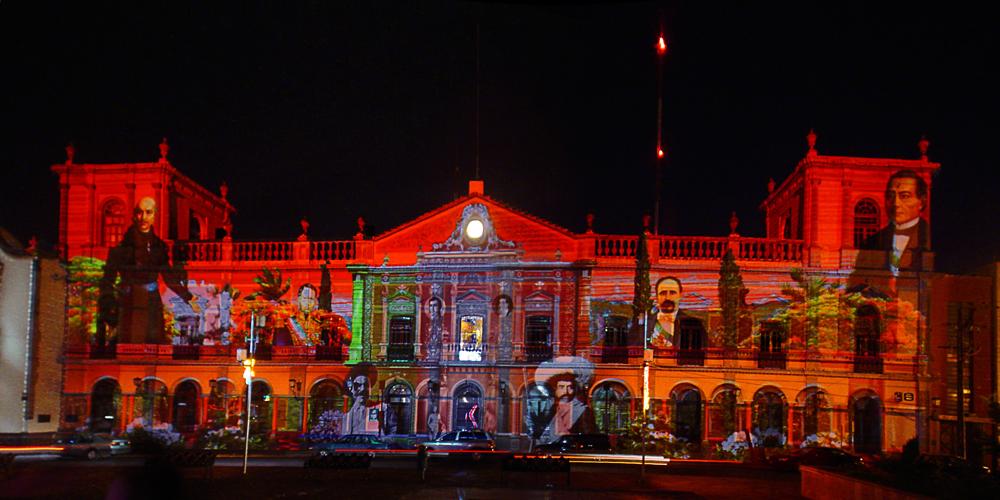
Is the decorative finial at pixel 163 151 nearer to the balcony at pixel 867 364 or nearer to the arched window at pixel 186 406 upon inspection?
the arched window at pixel 186 406

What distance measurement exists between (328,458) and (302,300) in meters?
12.7

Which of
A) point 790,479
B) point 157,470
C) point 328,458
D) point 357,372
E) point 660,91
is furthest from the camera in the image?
point 357,372

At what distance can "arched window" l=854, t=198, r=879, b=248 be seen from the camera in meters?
30.9

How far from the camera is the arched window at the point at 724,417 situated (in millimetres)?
29969

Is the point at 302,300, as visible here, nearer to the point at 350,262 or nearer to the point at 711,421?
the point at 350,262

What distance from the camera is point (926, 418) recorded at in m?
29.2

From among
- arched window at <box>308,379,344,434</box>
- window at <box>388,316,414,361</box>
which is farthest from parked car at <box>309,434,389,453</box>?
window at <box>388,316,414,361</box>

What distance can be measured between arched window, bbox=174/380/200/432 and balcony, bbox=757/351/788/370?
25963 millimetres

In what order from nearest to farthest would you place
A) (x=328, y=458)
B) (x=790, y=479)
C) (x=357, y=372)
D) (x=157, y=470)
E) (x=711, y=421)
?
(x=157, y=470) → (x=328, y=458) → (x=790, y=479) → (x=711, y=421) → (x=357, y=372)

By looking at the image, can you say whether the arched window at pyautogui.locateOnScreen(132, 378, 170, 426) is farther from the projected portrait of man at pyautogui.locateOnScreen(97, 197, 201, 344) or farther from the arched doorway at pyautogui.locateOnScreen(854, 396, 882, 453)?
the arched doorway at pyautogui.locateOnScreen(854, 396, 882, 453)

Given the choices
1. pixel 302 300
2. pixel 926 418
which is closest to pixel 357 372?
pixel 302 300

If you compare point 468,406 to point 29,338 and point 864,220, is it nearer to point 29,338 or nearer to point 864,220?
point 864,220

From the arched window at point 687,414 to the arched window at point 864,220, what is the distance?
9.97 metres

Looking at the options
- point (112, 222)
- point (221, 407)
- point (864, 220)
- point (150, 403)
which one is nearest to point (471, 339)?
point (221, 407)
